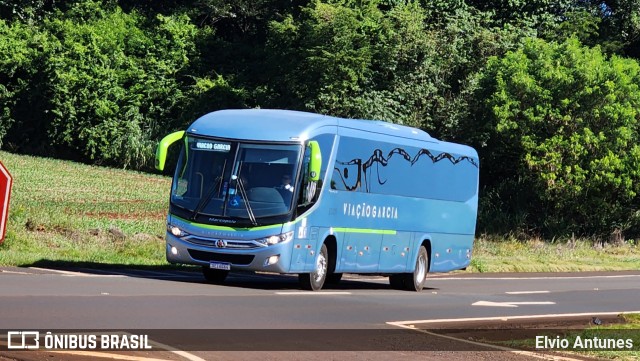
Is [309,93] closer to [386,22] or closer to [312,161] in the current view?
[386,22]

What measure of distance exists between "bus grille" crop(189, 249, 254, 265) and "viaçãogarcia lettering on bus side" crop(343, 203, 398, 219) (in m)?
2.75

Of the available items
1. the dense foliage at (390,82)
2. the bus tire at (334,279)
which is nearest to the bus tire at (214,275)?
the bus tire at (334,279)

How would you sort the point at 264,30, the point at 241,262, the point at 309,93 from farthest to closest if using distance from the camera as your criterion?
1. the point at 264,30
2. the point at 309,93
3. the point at 241,262

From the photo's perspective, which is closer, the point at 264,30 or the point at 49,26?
the point at 49,26

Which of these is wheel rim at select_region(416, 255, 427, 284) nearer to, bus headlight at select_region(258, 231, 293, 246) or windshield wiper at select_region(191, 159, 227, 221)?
bus headlight at select_region(258, 231, 293, 246)

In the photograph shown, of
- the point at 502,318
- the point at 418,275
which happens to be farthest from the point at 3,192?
the point at 418,275

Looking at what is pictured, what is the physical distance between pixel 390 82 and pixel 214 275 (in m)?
32.3

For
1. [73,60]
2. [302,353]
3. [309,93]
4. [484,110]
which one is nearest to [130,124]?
[73,60]

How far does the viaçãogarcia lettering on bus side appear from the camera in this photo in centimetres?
2405

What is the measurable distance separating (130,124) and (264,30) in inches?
467

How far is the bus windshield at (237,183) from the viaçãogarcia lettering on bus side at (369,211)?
215 cm

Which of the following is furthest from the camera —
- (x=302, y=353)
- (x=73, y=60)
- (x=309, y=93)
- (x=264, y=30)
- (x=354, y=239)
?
(x=264, y=30)

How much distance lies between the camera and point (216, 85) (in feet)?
190

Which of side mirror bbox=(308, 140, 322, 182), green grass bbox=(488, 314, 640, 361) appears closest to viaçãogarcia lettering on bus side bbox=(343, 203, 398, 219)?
side mirror bbox=(308, 140, 322, 182)
